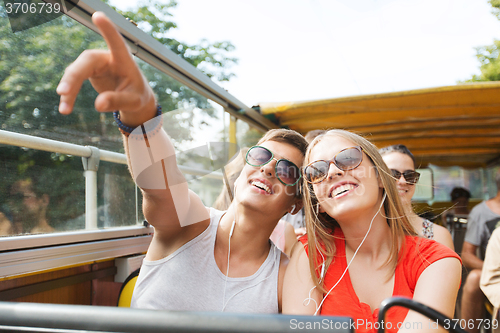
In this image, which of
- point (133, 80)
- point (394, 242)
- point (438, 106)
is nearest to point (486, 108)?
point (438, 106)

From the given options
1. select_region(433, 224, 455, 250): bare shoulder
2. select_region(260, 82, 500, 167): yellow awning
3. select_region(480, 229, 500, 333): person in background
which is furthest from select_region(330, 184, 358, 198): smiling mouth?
select_region(480, 229, 500, 333): person in background

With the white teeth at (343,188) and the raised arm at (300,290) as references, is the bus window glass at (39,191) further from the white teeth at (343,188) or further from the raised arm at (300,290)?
the white teeth at (343,188)

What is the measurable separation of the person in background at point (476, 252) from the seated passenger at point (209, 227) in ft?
7.10

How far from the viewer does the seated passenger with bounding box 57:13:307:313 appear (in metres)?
1.11

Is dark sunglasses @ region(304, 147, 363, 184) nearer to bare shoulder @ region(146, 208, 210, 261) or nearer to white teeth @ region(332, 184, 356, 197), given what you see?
white teeth @ region(332, 184, 356, 197)

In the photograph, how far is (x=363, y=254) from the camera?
154 cm

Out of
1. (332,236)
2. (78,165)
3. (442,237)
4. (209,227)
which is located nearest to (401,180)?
(442,237)

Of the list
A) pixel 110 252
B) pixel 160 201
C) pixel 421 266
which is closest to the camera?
pixel 160 201

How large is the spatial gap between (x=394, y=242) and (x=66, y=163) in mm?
1571

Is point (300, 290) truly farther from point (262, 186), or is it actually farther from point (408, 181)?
point (408, 181)

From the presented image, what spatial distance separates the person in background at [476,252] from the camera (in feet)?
9.41

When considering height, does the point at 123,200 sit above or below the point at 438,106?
below

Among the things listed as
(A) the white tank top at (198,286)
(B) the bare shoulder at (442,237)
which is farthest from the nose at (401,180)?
(A) the white tank top at (198,286)

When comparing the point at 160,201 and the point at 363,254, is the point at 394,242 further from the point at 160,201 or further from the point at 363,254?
the point at 160,201
